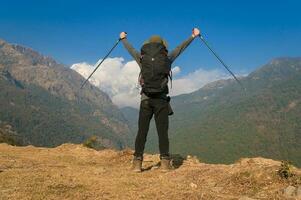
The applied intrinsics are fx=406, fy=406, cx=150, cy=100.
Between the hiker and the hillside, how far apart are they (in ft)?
2.68

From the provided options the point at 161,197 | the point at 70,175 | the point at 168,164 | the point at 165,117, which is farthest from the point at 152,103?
the point at 161,197

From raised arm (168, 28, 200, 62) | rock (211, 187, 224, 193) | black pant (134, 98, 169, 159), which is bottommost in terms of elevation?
rock (211, 187, 224, 193)

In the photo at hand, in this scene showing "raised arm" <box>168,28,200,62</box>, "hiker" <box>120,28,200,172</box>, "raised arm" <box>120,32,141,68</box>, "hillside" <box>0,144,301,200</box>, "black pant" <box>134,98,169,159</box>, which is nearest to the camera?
"hillside" <box>0,144,301,200</box>

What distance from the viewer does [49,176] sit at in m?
10.6

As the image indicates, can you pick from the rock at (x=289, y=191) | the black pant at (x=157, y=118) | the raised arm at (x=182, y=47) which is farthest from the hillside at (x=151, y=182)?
the raised arm at (x=182, y=47)

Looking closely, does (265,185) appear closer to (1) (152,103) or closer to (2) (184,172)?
(2) (184,172)

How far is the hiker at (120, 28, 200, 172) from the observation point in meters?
11.8

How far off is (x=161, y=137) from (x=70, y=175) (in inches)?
113

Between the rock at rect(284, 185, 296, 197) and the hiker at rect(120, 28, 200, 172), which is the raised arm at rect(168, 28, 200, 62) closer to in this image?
the hiker at rect(120, 28, 200, 172)

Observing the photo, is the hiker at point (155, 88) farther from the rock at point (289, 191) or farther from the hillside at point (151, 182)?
the rock at point (289, 191)

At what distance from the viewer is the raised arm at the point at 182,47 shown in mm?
12289

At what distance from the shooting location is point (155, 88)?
1180 cm

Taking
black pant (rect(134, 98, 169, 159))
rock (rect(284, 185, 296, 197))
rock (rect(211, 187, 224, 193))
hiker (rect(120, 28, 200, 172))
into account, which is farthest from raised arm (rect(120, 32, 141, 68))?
rock (rect(284, 185, 296, 197))

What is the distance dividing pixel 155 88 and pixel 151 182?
2.82 meters
